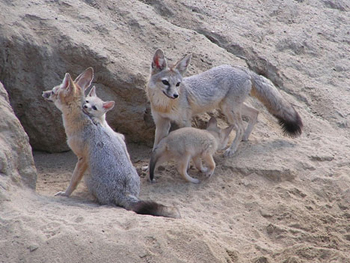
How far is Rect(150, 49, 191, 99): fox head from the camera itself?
7539 millimetres

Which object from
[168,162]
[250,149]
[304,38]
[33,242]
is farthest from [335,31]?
[33,242]

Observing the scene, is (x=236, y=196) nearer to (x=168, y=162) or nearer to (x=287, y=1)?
(x=168, y=162)

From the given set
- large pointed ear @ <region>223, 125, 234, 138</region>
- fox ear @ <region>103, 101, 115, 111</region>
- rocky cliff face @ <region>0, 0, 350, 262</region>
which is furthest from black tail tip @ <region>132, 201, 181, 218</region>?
Answer: large pointed ear @ <region>223, 125, 234, 138</region>

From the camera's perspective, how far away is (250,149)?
7.83 m

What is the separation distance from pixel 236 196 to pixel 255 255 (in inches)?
55.6

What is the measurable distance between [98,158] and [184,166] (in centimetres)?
120

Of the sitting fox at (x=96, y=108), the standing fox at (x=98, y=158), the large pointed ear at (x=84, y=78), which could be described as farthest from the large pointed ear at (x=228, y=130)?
the large pointed ear at (x=84, y=78)

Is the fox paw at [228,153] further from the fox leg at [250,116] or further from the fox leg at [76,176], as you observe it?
the fox leg at [76,176]

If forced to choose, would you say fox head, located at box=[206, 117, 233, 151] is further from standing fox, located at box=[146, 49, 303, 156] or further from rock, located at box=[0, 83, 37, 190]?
rock, located at box=[0, 83, 37, 190]

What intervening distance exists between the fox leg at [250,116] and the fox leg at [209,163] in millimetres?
1165

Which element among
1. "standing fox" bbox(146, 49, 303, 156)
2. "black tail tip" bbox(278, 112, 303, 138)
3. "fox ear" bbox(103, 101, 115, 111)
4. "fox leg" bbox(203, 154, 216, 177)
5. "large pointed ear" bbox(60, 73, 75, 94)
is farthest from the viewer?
"black tail tip" bbox(278, 112, 303, 138)

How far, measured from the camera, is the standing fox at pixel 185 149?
6.94 metres

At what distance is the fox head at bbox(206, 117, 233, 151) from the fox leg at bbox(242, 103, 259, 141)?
403mm

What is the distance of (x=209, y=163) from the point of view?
715cm
